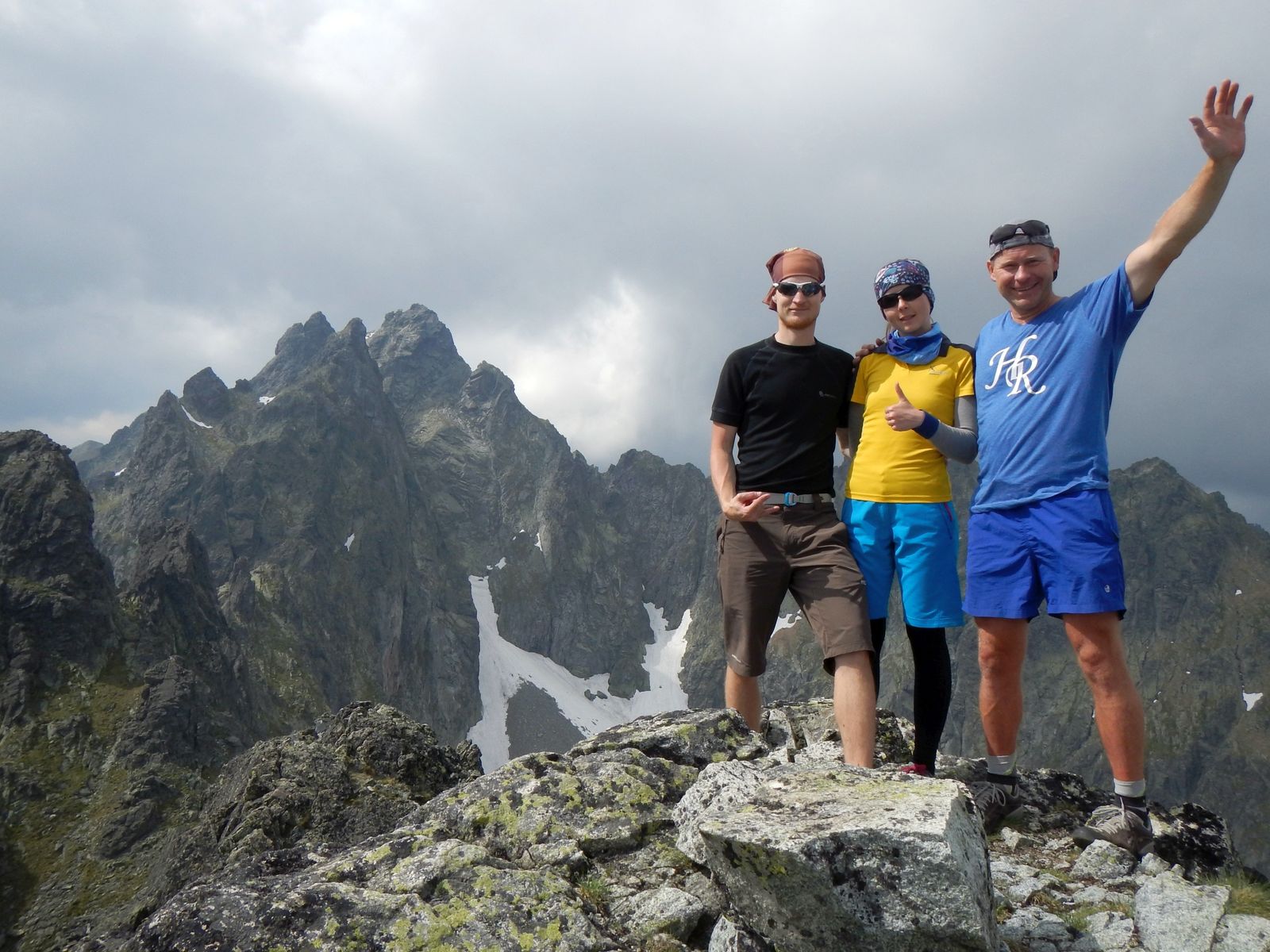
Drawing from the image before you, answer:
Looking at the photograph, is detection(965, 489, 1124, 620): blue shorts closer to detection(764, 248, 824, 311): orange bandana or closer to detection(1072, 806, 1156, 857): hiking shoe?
detection(1072, 806, 1156, 857): hiking shoe

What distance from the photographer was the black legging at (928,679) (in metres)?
7.62

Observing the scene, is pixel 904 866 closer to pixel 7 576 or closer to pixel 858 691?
pixel 858 691

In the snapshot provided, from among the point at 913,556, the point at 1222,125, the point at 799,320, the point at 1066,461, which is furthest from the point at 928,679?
the point at 1222,125

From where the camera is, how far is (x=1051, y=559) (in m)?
7.14

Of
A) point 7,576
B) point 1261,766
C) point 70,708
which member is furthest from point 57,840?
point 1261,766

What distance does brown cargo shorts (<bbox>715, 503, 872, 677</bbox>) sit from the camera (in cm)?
707

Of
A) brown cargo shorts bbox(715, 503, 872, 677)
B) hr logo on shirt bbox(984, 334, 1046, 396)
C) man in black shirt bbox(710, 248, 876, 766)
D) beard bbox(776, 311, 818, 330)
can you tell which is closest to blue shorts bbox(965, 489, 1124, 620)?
hr logo on shirt bbox(984, 334, 1046, 396)

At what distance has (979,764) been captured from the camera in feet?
34.8

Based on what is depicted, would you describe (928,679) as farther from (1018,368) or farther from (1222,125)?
(1222,125)

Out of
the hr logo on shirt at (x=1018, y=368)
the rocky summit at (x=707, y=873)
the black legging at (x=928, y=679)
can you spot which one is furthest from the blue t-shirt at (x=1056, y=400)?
the rocky summit at (x=707, y=873)

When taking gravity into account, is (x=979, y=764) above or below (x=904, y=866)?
below

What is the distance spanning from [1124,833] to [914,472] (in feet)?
13.4

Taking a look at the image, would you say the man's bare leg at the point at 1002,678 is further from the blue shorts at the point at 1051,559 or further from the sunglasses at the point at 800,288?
the sunglasses at the point at 800,288

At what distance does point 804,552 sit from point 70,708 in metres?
109
